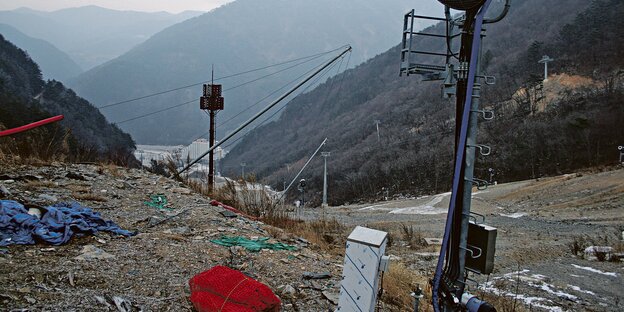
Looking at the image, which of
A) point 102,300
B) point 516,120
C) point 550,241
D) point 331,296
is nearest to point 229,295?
A: point 102,300

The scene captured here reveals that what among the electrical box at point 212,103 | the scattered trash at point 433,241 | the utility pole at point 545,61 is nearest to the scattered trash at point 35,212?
the scattered trash at point 433,241

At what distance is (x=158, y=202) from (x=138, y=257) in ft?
10.7

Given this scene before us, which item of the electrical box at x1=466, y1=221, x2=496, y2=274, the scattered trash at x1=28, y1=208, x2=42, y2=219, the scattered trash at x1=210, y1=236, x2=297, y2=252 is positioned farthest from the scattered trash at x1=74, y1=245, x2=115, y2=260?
the electrical box at x1=466, y1=221, x2=496, y2=274

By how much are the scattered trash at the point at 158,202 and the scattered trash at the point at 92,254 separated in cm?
272

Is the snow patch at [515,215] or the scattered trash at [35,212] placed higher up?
the scattered trash at [35,212]

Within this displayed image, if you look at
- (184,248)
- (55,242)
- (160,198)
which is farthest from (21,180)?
(184,248)

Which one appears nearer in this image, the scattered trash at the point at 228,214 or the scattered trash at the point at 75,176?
the scattered trash at the point at 228,214

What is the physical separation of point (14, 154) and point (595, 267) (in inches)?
500

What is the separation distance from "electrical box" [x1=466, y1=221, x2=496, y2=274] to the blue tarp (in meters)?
4.14

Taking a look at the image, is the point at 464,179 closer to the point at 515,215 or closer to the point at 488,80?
the point at 488,80

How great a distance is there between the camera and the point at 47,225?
5.25 meters

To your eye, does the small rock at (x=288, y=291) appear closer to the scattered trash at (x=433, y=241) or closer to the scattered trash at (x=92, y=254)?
the scattered trash at (x=92, y=254)

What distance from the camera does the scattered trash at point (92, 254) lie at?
15.4 feet

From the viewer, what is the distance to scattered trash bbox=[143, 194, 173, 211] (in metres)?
7.78
